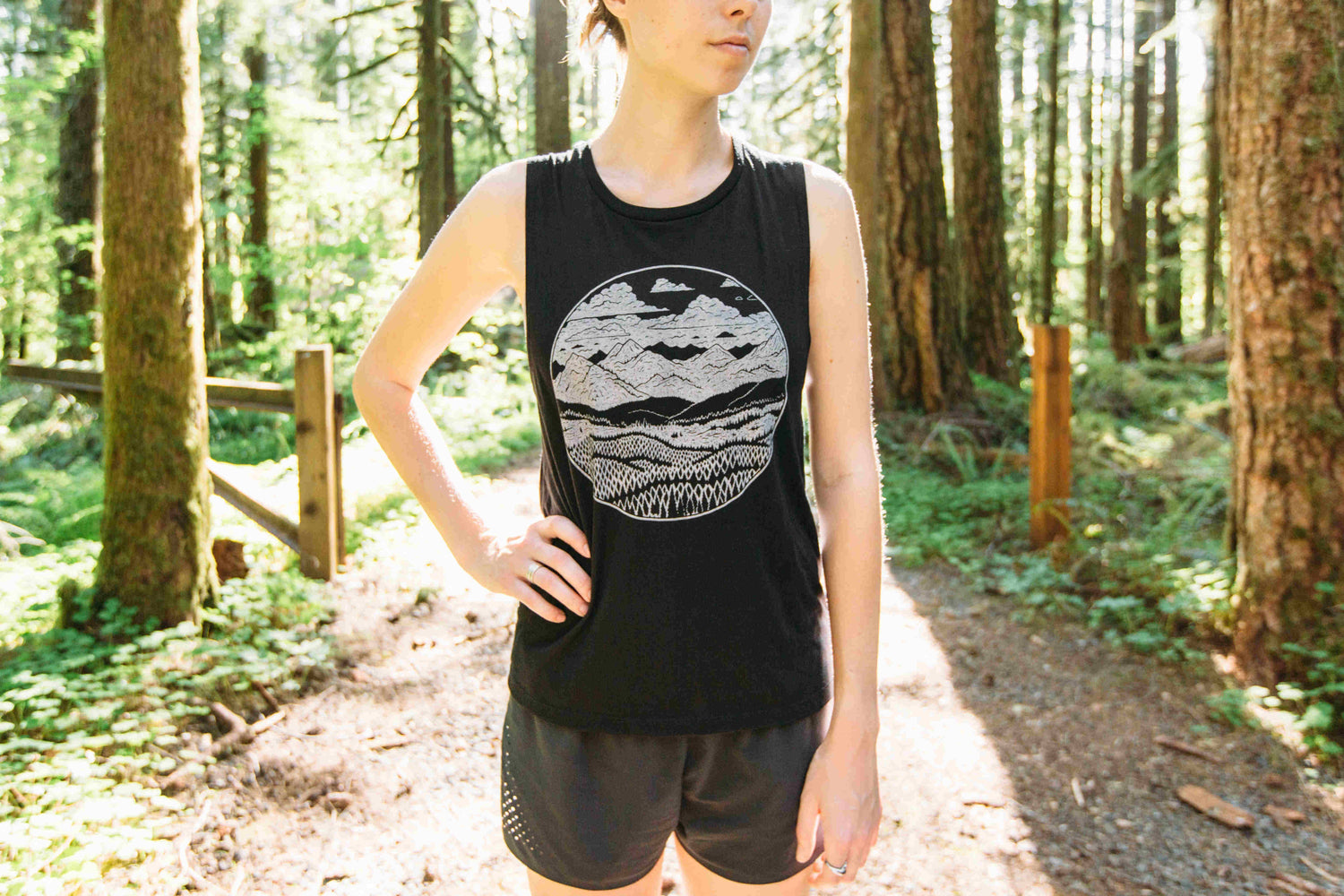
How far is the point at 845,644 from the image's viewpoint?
1.41 m

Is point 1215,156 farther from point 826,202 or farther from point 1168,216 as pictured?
point 826,202

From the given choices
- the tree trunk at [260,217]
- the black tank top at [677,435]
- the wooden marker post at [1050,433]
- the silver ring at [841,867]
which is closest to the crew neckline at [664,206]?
the black tank top at [677,435]

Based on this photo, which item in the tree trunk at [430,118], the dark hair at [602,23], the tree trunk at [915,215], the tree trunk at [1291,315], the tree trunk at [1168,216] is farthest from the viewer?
the tree trunk at [1168,216]

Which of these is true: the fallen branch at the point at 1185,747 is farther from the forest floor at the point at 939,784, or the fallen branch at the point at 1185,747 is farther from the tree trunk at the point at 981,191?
the tree trunk at the point at 981,191

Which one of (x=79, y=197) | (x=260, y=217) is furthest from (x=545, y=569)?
(x=260, y=217)

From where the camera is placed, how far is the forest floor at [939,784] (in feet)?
10.4

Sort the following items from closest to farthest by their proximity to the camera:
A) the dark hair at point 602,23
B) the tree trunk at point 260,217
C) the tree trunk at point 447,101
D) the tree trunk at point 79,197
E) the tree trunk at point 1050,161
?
the dark hair at point 602,23, the tree trunk at point 79,197, the tree trunk at point 447,101, the tree trunk at point 260,217, the tree trunk at point 1050,161

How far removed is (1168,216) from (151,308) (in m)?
22.2

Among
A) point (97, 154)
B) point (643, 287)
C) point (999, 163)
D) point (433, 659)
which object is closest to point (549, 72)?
point (999, 163)

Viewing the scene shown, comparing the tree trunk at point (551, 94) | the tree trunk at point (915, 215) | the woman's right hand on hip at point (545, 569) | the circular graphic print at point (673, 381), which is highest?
the tree trunk at point (551, 94)

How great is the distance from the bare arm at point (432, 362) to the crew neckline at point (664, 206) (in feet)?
0.37

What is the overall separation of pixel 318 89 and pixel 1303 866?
2026cm

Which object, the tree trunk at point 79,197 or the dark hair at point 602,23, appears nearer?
the dark hair at point 602,23

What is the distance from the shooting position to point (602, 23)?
63.2 inches
